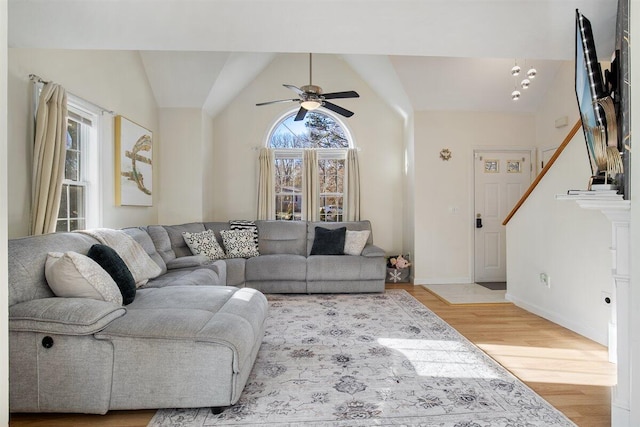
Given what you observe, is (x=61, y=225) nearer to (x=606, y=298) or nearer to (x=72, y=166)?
(x=72, y=166)

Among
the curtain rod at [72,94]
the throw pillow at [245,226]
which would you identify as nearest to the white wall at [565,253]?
the throw pillow at [245,226]

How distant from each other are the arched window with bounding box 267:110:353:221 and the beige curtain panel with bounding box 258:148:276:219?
145 millimetres

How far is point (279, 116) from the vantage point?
20.0 feet

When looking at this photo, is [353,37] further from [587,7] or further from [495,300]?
[495,300]

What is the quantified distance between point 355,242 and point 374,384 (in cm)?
309

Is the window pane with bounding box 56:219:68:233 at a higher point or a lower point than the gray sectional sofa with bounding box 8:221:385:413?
higher

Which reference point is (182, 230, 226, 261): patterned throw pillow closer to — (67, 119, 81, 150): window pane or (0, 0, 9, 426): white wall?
(67, 119, 81, 150): window pane

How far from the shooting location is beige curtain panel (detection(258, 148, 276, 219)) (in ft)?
19.5

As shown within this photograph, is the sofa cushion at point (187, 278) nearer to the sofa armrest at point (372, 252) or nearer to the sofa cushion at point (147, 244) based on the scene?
the sofa cushion at point (147, 244)

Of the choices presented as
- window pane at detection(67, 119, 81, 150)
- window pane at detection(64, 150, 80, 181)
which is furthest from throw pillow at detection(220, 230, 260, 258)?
window pane at detection(67, 119, 81, 150)

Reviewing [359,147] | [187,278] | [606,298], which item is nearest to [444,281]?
[359,147]

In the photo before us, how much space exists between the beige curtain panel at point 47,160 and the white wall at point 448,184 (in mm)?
4236

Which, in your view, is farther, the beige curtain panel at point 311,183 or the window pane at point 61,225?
the beige curtain panel at point 311,183

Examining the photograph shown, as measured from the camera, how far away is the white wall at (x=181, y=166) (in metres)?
5.49
